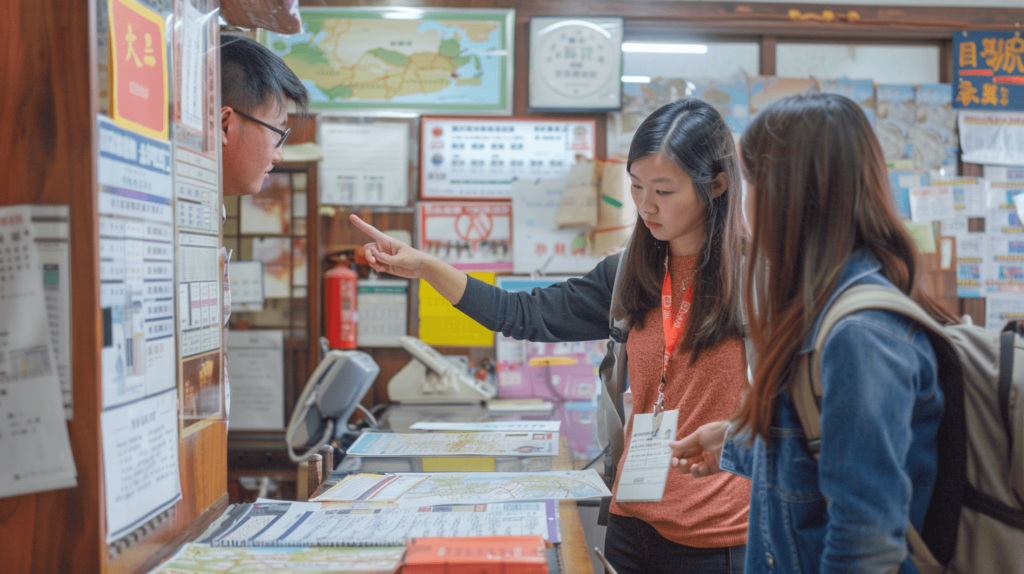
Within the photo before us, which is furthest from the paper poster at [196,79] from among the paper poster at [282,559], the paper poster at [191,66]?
the paper poster at [282,559]

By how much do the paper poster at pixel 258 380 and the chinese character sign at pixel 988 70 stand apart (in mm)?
3260

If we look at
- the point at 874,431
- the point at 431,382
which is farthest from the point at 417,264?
the point at 431,382

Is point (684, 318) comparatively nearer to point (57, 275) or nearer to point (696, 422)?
point (696, 422)

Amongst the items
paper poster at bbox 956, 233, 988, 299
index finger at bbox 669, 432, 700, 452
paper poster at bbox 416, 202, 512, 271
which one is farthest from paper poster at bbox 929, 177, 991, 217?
index finger at bbox 669, 432, 700, 452

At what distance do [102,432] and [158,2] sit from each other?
1.91 feet

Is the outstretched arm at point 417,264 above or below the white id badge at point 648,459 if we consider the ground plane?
above

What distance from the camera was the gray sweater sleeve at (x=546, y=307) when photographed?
151cm

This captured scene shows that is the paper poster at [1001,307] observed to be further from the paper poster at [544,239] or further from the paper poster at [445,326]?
the paper poster at [445,326]

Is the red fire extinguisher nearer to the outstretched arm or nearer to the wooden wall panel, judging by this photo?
the outstretched arm

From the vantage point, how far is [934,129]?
295 cm

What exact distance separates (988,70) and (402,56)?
8.59ft

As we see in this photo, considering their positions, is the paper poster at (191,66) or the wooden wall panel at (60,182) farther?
the paper poster at (191,66)

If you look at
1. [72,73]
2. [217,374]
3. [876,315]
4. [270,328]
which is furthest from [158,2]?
[270,328]

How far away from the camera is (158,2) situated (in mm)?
909
